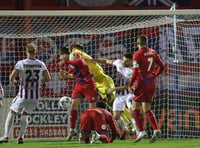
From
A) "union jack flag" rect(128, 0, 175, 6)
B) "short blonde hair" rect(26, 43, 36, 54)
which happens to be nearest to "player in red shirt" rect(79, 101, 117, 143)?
"short blonde hair" rect(26, 43, 36, 54)

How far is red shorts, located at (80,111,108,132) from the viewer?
10.6m

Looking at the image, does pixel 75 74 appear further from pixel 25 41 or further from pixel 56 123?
pixel 25 41

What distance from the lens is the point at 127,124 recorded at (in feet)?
43.0

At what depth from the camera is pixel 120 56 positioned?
14.4 meters

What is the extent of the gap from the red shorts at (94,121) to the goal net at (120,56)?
8.93 ft

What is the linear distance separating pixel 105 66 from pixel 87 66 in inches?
84.6

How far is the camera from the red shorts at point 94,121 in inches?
416

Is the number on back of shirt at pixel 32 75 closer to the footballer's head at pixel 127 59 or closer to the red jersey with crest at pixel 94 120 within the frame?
the red jersey with crest at pixel 94 120

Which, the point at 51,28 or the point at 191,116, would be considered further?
the point at 51,28

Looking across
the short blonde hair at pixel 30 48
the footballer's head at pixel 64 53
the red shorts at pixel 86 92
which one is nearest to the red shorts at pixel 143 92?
the red shorts at pixel 86 92

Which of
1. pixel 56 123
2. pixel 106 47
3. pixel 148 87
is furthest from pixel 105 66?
pixel 148 87

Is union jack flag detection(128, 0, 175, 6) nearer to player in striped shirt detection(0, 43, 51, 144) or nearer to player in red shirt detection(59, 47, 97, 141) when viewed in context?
player in red shirt detection(59, 47, 97, 141)

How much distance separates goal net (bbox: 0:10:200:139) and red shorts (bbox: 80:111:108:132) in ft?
8.93

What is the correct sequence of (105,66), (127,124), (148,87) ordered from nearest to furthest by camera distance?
(148,87) → (127,124) → (105,66)
